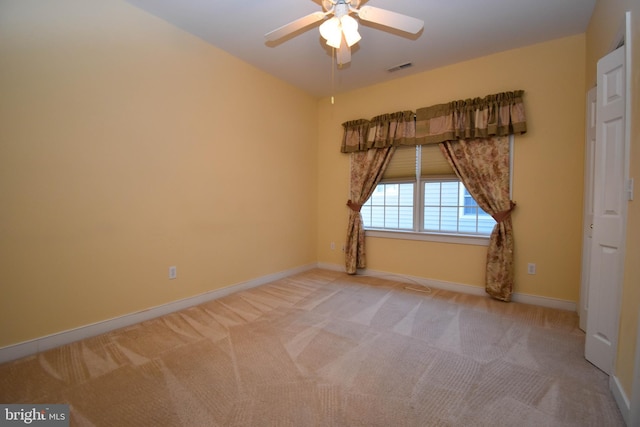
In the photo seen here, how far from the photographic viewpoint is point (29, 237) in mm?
1893

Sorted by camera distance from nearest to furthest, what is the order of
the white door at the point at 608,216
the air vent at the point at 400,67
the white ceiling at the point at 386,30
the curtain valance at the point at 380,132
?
1. the white door at the point at 608,216
2. the white ceiling at the point at 386,30
3. the air vent at the point at 400,67
4. the curtain valance at the point at 380,132

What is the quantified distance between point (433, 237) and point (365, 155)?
1.54 meters

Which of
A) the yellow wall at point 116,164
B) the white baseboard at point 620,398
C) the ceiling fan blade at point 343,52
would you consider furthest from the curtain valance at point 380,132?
the white baseboard at point 620,398

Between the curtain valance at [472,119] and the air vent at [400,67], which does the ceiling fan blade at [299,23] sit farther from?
the curtain valance at [472,119]

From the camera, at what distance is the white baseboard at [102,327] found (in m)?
1.86

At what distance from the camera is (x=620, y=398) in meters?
1.42

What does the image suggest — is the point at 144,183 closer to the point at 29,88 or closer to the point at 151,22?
the point at 29,88

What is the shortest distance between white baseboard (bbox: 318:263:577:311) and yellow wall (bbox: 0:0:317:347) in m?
1.69

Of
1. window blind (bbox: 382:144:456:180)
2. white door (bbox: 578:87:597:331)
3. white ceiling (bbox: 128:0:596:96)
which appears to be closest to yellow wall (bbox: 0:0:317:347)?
white ceiling (bbox: 128:0:596:96)

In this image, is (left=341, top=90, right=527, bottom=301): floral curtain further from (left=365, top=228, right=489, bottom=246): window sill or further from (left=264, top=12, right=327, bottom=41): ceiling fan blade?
(left=264, top=12, right=327, bottom=41): ceiling fan blade

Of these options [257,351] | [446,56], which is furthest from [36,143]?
[446,56]

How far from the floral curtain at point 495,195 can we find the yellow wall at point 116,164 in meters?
2.70

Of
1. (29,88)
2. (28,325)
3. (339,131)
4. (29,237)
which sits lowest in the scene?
(28,325)

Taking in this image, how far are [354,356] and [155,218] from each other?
2.21 meters
